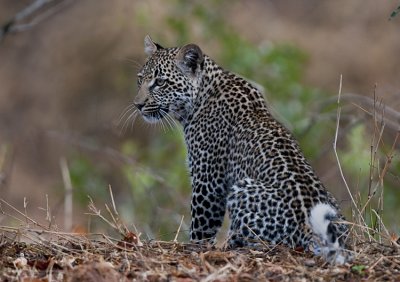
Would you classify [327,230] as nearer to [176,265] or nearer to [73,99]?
[176,265]

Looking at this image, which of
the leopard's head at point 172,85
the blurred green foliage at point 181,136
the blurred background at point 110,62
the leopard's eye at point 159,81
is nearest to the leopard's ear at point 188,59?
the leopard's head at point 172,85

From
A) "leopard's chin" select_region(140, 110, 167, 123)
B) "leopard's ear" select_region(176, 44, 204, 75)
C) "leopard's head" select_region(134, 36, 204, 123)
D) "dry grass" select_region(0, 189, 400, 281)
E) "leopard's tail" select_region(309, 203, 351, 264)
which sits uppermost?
"leopard's ear" select_region(176, 44, 204, 75)

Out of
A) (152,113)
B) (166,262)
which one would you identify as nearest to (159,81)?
(152,113)

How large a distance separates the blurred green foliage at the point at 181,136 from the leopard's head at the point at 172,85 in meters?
3.52

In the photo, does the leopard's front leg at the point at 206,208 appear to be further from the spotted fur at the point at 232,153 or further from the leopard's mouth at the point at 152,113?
the leopard's mouth at the point at 152,113

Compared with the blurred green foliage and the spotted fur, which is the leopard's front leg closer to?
the spotted fur

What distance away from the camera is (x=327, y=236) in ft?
24.9

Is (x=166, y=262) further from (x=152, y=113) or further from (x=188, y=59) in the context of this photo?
(x=188, y=59)

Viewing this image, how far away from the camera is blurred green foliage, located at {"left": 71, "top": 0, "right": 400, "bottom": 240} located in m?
15.4

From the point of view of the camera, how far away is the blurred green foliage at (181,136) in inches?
606

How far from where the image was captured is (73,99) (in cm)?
2481

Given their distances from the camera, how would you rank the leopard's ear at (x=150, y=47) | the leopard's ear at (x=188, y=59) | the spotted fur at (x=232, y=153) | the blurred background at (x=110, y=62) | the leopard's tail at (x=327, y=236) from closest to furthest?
1. the leopard's tail at (x=327, y=236)
2. the spotted fur at (x=232, y=153)
3. the leopard's ear at (x=188, y=59)
4. the leopard's ear at (x=150, y=47)
5. the blurred background at (x=110, y=62)

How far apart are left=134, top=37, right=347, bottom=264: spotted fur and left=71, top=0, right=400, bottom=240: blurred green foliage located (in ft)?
11.6

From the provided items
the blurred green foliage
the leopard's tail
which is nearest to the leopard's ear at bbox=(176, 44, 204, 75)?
the leopard's tail
